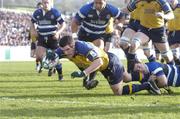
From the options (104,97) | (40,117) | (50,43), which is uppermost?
(40,117)

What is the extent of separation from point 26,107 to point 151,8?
5155 millimetres

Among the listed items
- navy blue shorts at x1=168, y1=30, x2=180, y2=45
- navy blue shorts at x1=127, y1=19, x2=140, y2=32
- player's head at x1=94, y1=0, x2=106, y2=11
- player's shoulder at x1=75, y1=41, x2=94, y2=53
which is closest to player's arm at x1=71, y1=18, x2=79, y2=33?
player's head at x1=94, y1=0, x2=106, y2=11

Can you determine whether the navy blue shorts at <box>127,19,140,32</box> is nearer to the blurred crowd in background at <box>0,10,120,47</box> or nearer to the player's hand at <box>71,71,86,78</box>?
the player's hand at <box>71,71,86,78</box>

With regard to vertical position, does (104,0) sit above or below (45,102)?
above

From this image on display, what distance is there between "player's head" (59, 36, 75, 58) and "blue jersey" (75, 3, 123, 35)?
382cm

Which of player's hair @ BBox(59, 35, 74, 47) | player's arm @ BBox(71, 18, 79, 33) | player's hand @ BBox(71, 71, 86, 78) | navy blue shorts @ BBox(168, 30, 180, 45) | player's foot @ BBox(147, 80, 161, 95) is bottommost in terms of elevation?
navy blue shorts @ BBox(168, 30, 180, 45)

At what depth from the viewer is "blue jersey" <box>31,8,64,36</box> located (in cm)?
1677

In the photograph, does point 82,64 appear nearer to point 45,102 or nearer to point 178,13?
point 45,102

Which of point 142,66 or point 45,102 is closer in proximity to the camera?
point 45,102

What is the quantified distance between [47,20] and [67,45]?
7.27 meters

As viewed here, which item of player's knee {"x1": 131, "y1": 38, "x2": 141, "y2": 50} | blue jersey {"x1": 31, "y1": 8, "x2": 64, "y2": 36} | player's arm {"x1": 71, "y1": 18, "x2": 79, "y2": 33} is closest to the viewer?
player's knee {"x1": 131, "y1": 38, "x2": 141, "y2": 50}

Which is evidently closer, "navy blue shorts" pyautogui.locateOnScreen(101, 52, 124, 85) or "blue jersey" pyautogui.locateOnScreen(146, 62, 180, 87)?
"navy blue shorts" pyautogui.locateOnScreen(101, 52, 124, 85)

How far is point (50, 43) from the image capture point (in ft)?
55.7

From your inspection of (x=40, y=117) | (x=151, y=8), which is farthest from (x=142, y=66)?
(x=40, y=117)
